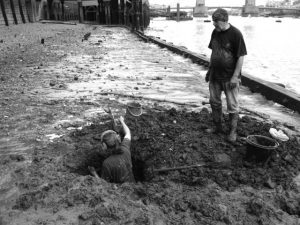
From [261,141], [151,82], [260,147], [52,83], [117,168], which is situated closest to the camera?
[117,168]

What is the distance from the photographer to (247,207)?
344cm

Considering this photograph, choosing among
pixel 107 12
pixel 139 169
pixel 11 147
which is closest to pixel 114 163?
pixel 139 169

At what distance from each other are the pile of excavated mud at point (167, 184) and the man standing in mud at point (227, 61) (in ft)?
1.95

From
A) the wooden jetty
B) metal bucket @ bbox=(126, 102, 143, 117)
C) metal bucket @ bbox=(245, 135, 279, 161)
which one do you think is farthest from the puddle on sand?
the wooden jetty

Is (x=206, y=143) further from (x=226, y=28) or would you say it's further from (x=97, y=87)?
(x=97, y=87)

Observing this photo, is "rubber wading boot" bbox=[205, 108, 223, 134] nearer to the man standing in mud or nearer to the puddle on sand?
the man standing in mud

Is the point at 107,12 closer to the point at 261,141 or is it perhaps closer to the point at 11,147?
the point at 11,147

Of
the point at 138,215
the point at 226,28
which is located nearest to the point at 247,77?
the point at 226,28

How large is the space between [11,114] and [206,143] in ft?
12.5

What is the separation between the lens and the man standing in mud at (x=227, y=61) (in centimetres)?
452

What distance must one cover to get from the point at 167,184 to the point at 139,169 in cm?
120

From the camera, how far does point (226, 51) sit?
185 inches

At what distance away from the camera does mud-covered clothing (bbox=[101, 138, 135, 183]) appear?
401 cm

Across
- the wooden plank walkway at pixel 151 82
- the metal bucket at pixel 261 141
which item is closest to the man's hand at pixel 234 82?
the metal bucket at pixel 261 141
